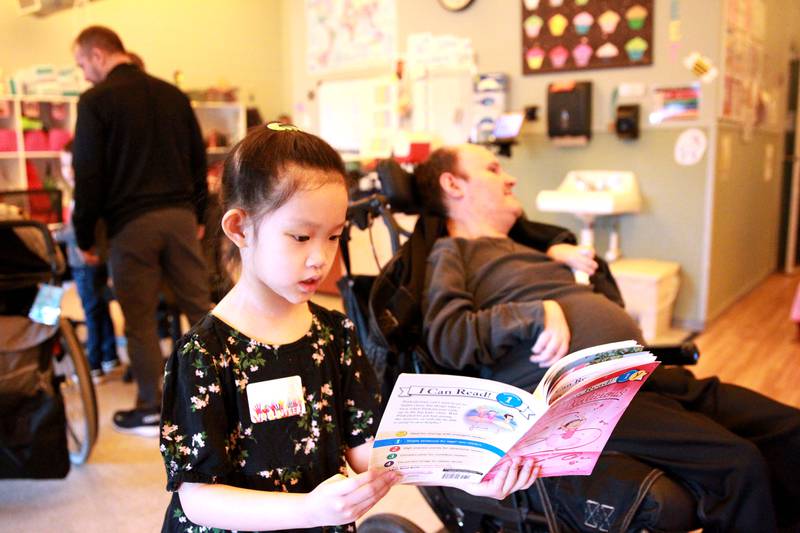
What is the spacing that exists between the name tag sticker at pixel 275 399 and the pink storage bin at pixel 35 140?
4.86 m

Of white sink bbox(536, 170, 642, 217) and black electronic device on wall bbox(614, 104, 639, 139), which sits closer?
white sink bbox(536, 170, 642, 217)

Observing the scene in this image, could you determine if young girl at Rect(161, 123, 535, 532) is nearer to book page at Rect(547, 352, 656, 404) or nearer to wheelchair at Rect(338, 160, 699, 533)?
book page at Rect(547, 352, 656, 404)

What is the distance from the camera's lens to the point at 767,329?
4004mm

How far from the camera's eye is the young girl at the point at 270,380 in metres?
0.87

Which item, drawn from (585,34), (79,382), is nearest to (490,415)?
(79,382)

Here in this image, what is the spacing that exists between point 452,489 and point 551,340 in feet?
1.23

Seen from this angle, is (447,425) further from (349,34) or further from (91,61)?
(349,34)

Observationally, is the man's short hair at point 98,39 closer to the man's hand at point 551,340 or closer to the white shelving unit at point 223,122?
the man's hand at point 551,340

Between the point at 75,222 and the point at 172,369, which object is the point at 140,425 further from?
the point at 172,369

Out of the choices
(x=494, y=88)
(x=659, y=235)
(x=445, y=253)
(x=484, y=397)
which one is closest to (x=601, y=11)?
(x=494, y=88)

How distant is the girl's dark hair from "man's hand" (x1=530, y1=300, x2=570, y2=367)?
2.31 ft

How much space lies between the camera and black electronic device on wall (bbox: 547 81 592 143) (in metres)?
4.04

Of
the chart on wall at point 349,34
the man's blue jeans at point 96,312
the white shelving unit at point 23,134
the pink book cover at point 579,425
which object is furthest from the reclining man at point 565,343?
the white shelving unit at point 23,134

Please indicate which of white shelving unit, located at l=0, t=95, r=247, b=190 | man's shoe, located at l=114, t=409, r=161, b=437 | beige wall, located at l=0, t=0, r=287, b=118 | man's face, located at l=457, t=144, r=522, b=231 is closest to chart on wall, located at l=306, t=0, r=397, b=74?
white shelving unit, located at l=0, t=95, r=247, b=190
